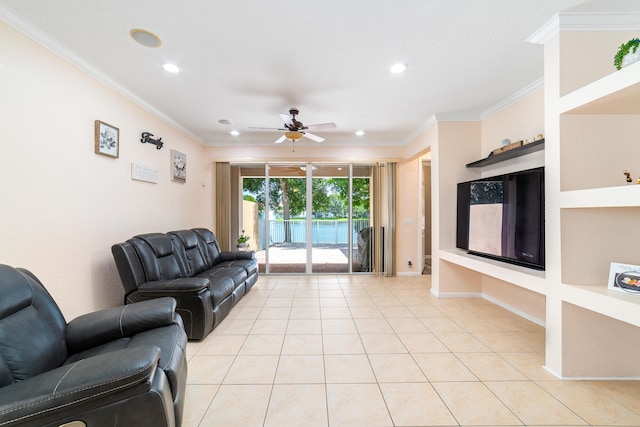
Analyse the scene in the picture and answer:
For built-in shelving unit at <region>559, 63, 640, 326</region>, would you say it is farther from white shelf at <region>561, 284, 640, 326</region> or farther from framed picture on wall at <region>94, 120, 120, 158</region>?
framed picture on wall at <region>94, 120, 120, 158</region>

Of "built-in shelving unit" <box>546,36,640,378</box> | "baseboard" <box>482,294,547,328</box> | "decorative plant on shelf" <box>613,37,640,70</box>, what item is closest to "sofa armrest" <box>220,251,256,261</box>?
"baseboard" <box>482,294,547,328</box>

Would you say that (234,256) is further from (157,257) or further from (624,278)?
(624,278)

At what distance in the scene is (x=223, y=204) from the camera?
518 centimetres

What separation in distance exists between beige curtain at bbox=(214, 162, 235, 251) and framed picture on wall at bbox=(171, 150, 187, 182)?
81cm

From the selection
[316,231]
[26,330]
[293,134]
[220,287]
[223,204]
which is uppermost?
A: [293,134]

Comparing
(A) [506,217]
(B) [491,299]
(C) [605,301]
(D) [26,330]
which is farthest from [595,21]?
(D) [26,330]

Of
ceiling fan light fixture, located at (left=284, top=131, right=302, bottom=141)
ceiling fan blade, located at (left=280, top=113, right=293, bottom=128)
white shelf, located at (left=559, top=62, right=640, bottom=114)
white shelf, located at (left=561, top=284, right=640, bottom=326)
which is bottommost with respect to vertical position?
white shelf, located at (left=561, top=284, right=640, bottom=326)

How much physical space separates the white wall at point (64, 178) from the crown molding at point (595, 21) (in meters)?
4.01

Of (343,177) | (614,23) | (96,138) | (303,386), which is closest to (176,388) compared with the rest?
(303,386)

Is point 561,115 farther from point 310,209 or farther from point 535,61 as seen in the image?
point 310,209

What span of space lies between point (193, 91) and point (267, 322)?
2850 millimetres

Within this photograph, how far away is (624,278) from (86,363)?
10.2 ft

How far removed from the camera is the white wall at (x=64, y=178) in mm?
1910

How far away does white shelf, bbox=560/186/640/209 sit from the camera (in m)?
1.52
